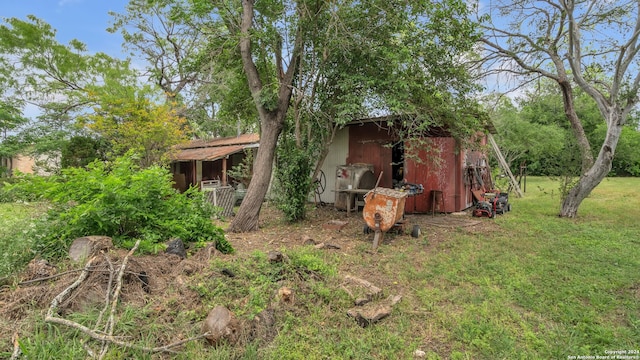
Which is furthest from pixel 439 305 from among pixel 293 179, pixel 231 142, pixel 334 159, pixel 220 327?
pixel 231 142

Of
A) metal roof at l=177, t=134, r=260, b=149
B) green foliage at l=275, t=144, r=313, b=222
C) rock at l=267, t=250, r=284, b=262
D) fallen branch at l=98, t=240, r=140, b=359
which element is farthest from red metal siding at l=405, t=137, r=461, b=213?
fallen branch at l=98, t=240, r=140, b=359

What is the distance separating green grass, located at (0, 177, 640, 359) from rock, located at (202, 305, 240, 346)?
0.07 m

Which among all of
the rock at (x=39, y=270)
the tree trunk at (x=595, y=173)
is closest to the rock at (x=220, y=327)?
the rock at (x=39, y=270)

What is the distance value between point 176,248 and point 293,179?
389 cm

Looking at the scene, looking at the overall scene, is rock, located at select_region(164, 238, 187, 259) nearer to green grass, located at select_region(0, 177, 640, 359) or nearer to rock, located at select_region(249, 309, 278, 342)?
green grass, located at select_region(0, 177, 640, 359)

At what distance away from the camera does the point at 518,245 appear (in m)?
5.55

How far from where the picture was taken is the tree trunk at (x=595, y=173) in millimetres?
7684

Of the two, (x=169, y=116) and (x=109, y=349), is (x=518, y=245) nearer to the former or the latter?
(x=109, y=349)

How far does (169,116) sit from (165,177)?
979cm

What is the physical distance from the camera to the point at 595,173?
785 centimetres

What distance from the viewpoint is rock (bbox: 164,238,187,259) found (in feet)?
12.3

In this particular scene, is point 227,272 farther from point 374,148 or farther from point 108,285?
point 374,148

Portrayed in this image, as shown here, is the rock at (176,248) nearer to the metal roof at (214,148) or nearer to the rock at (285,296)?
the rock at (285,296)

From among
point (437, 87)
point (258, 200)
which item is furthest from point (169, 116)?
point (437, 87)
